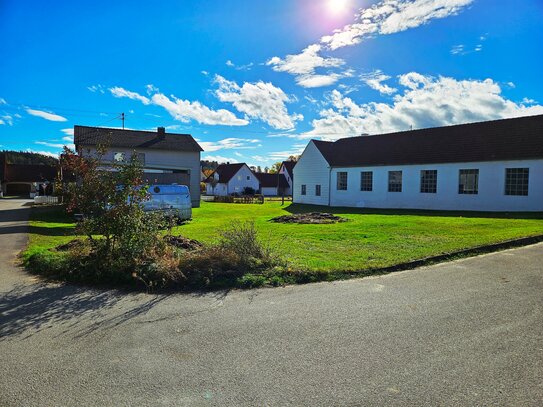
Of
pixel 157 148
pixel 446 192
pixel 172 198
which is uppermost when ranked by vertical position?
pixel 157 148

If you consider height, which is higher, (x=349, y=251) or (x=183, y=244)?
(x=183, y=244)

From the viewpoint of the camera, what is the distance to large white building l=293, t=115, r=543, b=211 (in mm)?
23781

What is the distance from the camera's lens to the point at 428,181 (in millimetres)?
28250

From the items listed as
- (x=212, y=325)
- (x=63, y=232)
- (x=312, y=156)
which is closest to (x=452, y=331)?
A: (x=212, y=325)

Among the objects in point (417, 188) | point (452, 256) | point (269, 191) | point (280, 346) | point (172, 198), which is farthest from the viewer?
point (269, 191)

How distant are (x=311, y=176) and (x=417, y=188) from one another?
→ 11.9 m

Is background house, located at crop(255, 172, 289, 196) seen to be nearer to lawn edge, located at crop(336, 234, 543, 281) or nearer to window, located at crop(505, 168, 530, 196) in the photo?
window, located at crop(505, 168, 530, 196)

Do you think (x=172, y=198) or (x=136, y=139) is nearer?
(x=172, y=198)

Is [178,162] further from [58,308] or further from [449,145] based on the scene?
[58,308]

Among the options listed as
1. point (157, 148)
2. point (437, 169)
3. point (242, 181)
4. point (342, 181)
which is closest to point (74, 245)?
point (437, 169)

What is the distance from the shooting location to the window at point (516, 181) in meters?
23.4

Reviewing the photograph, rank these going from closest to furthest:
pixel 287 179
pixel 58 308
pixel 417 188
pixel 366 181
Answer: pixel 58 308
pixel 417 188
pixel 366 181
pixel 287 179

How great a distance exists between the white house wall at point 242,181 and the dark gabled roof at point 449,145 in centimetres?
3545

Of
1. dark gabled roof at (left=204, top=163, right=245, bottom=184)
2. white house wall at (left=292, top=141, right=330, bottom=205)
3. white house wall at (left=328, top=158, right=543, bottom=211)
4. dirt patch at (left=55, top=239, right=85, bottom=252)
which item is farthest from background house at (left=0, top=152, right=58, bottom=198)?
dirt patch at (left=55, top=239, right=85, bottom=252)
